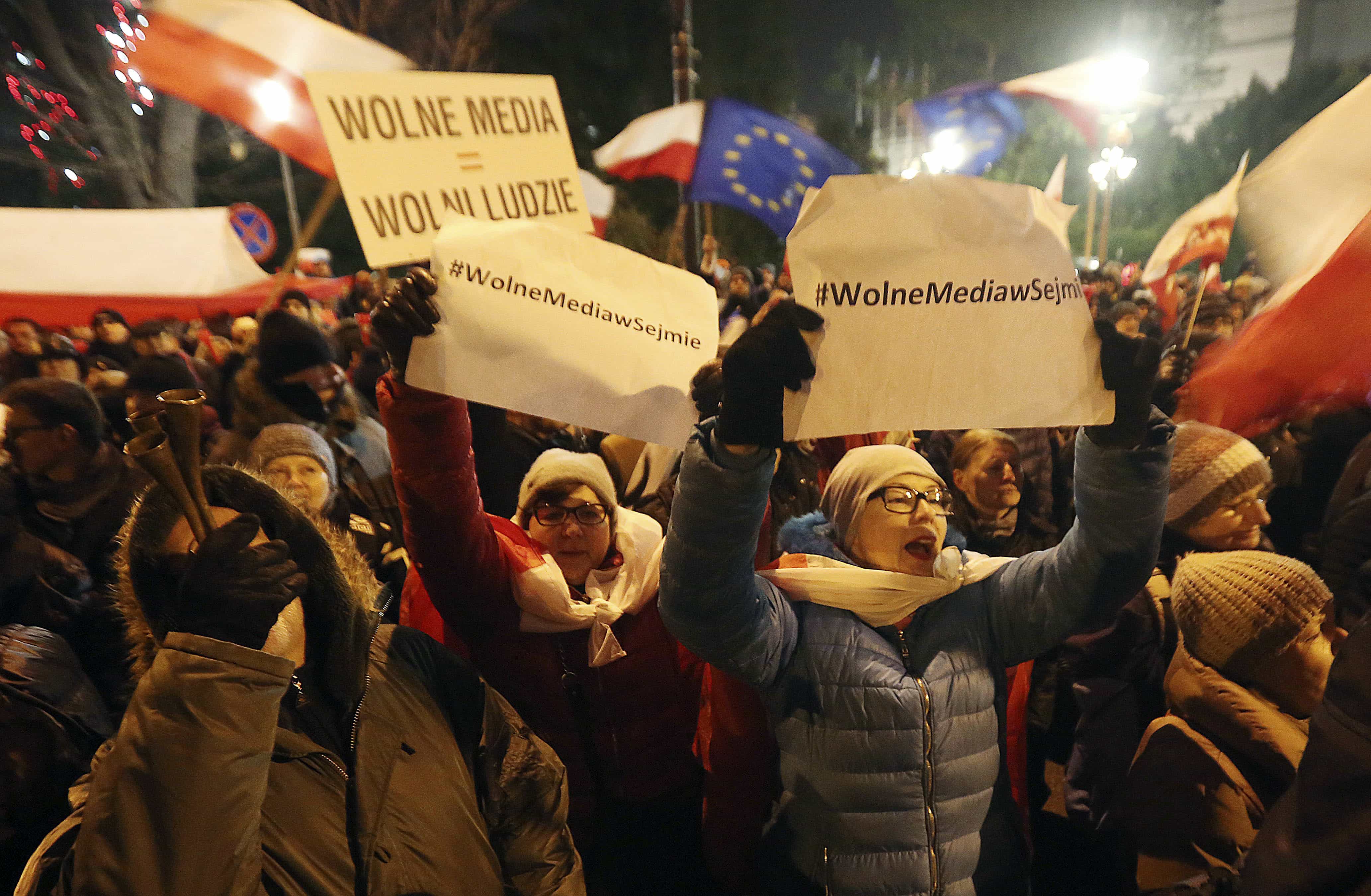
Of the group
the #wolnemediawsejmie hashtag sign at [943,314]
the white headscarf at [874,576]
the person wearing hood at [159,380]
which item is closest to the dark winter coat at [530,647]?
the white headscarf at [874,576]

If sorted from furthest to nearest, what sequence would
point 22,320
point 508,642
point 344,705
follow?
point 22,320, point 508,642, point 344,705

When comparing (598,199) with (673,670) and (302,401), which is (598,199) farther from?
(673,670)

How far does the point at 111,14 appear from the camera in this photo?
15016 mm

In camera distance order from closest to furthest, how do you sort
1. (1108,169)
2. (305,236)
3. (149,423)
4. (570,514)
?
(149,423) < (570,514) < (305,236) < (1108,169)

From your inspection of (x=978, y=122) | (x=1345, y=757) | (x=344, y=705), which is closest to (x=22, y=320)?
(x=344, y=705)

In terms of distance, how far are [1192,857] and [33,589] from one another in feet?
10.0

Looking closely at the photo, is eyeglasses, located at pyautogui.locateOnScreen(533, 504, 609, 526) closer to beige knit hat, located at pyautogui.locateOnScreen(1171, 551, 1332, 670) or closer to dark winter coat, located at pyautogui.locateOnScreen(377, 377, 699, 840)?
dark winter coat, located at pyautogui.locateOnScreen(377, 377, 699, 840)

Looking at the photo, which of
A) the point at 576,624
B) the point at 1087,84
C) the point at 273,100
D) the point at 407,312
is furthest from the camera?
the point at 1087,84

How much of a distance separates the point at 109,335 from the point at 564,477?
5.57 m

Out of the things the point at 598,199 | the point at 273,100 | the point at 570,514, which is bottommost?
the point at 598,199

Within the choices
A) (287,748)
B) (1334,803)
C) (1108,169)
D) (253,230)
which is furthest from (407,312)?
(1108,169)

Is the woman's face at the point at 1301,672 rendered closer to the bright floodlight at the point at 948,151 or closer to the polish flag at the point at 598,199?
the polish flag at the point at 598,199

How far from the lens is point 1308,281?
Result: 1751 mm

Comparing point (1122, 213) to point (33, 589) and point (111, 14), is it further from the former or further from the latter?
point (33, 589)
